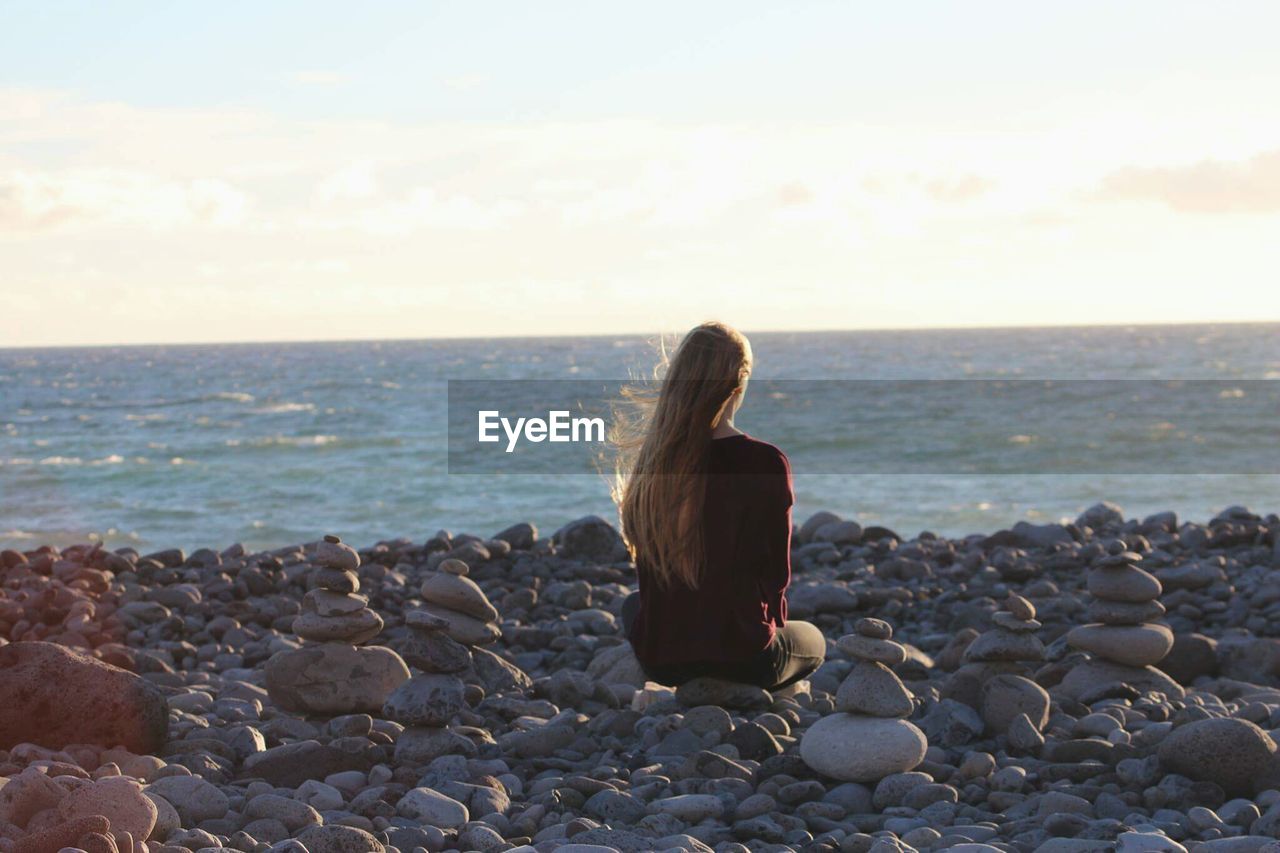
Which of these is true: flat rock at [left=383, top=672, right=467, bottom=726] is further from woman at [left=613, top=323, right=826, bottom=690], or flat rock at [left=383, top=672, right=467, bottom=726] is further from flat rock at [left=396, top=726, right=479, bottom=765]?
woman at [left=613, top=323, right=826, bottom=690]

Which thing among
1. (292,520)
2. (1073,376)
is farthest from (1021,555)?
(1073,376)

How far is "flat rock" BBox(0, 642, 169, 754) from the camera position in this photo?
4.74 metres

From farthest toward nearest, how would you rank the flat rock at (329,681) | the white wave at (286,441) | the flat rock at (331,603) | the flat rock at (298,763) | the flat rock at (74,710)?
the white wave at (286,441), the flat rock at (331,603), the flat rock at (329,681), the flat rock at (74,710), the flat rock at (298,763)

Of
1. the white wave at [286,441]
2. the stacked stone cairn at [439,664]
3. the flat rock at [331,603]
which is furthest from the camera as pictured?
the white wave at [286,441]

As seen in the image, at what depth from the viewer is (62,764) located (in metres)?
4.32

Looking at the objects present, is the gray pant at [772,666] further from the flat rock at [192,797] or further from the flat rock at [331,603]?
the flat rock at [192,797]

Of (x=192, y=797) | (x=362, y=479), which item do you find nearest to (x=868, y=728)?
(x=192, y=797)

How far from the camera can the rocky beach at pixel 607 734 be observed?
150 inches

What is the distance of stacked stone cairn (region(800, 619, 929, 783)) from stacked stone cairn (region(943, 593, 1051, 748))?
1.97 ft

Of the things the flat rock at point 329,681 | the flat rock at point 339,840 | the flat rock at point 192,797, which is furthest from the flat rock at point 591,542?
the flat rock at point 339,840

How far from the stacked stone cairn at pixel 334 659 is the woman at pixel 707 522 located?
1.21 m

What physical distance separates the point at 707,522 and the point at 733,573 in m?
0.26

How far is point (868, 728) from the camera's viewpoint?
A: 4.59 meters

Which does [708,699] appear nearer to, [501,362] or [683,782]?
[683,782]
